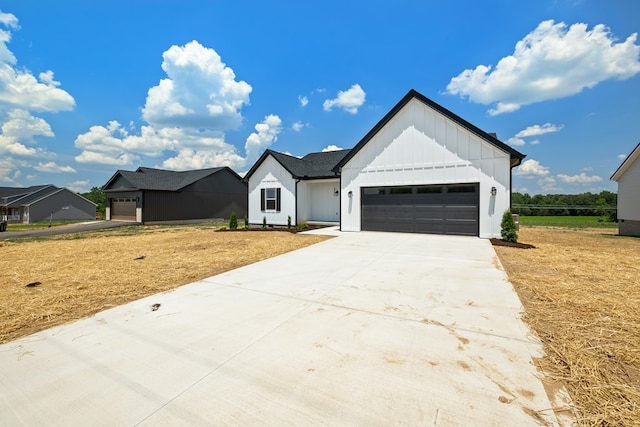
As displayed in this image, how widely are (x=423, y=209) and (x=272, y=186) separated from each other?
9.74m

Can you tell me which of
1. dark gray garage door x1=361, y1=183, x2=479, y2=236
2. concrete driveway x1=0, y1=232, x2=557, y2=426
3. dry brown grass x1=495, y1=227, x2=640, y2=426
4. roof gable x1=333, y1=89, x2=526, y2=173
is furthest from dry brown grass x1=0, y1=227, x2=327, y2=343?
roof gable x1=333, y1=89, x2=526, y2=173

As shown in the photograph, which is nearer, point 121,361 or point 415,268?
point 121,361

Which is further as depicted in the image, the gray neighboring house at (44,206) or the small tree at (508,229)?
the gray neighboring house at (44,206)

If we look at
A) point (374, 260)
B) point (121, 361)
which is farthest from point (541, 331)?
point (121, 361)

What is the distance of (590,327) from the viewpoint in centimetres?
324

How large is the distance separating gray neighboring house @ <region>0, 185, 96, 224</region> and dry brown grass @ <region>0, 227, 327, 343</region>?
102 feet

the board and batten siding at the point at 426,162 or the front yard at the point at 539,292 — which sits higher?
the board and batten siding at the point at 426,162

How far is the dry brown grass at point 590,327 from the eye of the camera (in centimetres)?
202

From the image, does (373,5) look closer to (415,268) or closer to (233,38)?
(233,38)

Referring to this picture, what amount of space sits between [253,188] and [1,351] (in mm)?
15960

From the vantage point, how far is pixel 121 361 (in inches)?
101

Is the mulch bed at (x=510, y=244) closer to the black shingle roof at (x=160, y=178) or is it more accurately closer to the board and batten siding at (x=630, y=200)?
the board and batten siding at (x=630, y=200)

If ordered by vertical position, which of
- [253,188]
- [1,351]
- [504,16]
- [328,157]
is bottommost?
[1,351]

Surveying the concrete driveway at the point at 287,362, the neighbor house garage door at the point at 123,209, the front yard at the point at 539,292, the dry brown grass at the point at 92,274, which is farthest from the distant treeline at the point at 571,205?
the neighbor house garage door at the point at 123,209
